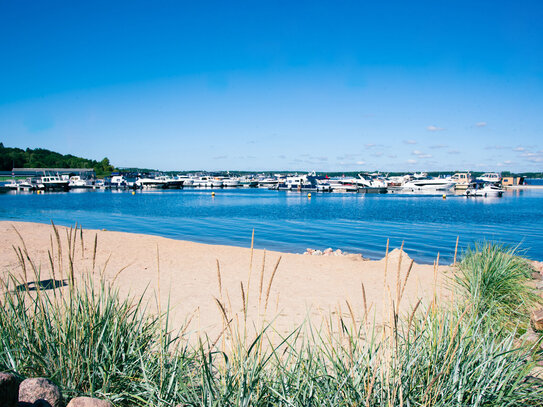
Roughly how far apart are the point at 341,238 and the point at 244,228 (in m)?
8.37

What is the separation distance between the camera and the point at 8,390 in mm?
2303

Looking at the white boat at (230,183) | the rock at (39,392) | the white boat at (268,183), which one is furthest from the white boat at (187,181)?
the rock at (39,392)

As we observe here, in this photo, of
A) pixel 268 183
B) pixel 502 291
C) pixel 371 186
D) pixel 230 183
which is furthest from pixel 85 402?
pixel 268 183

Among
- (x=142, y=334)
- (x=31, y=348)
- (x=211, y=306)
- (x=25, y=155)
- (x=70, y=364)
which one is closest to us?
(x=70, y=364)

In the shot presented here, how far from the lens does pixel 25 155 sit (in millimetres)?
177750

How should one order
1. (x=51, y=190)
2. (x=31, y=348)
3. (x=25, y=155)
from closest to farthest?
(x=31, y=348) → (x=51, y=190) → (x=25, y=155)

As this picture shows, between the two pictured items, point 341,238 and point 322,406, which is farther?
point 341,238

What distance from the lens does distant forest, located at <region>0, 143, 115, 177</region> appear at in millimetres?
163625

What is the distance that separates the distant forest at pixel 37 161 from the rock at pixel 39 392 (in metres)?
195

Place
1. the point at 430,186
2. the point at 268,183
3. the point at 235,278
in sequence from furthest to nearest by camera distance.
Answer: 1. the point at 268,183
2. the point at 430,186
3. the point at 235,278

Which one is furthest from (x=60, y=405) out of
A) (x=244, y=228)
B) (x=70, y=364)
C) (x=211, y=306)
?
(x=244, y=228)

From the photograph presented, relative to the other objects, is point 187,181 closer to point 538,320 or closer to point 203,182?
point 203,182

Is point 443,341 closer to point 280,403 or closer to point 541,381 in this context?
point 541,381

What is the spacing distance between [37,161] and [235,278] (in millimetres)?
201548
